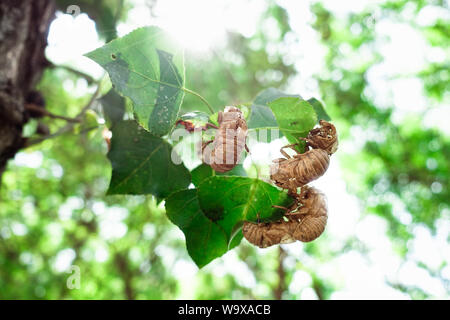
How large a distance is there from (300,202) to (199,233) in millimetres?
274

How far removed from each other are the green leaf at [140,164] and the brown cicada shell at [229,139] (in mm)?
227

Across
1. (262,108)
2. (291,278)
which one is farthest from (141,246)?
(262,108)

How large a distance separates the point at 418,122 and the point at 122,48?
5.16 m

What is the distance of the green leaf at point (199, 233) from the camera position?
38.4 inches

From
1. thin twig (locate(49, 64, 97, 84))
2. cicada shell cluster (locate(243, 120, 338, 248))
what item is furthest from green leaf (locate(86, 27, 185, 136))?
thin twig (locate(49, 64, 97, 84))

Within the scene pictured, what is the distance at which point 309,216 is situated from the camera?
2.84 ft

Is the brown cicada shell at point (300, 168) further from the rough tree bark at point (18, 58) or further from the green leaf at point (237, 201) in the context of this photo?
the rough tree bark at point (18, 58)

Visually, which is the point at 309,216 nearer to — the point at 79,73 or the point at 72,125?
the point at 72,125

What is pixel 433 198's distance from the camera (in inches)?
195

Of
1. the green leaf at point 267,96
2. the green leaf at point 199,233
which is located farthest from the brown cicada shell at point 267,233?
the green leaf at point 267,96

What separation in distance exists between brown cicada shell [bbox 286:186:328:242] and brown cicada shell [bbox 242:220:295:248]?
2 cm

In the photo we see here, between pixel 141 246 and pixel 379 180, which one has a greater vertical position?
pixel 379 180

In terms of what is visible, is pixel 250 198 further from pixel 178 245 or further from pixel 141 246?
pixel 141 246

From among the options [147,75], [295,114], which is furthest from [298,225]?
[147,75]
